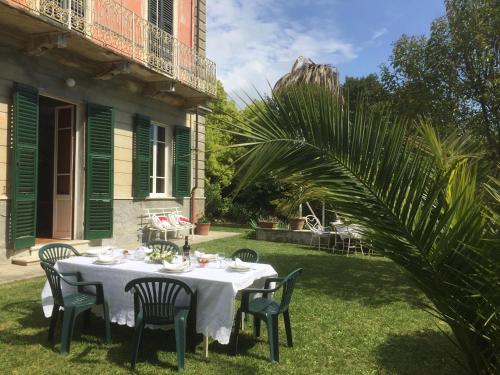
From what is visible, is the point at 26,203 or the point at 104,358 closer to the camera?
the point at 104,358

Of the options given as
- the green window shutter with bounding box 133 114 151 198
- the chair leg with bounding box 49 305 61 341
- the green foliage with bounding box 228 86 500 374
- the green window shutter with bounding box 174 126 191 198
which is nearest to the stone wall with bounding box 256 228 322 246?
the green window shutter with bounding box 174 126 191 198

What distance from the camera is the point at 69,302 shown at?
405 centimetres

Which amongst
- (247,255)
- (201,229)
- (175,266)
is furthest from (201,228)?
(175,266)

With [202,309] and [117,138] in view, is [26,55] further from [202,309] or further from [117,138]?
[202,309]

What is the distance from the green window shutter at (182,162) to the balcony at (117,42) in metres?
0.94

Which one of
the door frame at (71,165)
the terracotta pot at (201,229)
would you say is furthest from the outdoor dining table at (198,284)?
the terracotta pot at (201,229)

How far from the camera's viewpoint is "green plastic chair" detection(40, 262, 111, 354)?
3959mm

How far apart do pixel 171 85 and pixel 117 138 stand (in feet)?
6.18

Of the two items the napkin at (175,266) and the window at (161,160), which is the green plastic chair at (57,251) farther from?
the window at (161,160)

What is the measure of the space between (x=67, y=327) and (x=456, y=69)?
719 cm

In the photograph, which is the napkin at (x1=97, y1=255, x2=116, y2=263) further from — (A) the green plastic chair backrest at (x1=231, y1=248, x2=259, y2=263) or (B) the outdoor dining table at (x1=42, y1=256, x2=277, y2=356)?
(A) the green plastic chair backrest at (x1=231, y1=248, x2=259, y2=263)

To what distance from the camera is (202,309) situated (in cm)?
395

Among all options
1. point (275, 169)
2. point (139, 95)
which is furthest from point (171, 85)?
point (275, 169)

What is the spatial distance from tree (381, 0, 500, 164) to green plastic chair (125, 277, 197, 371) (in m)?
5.22
